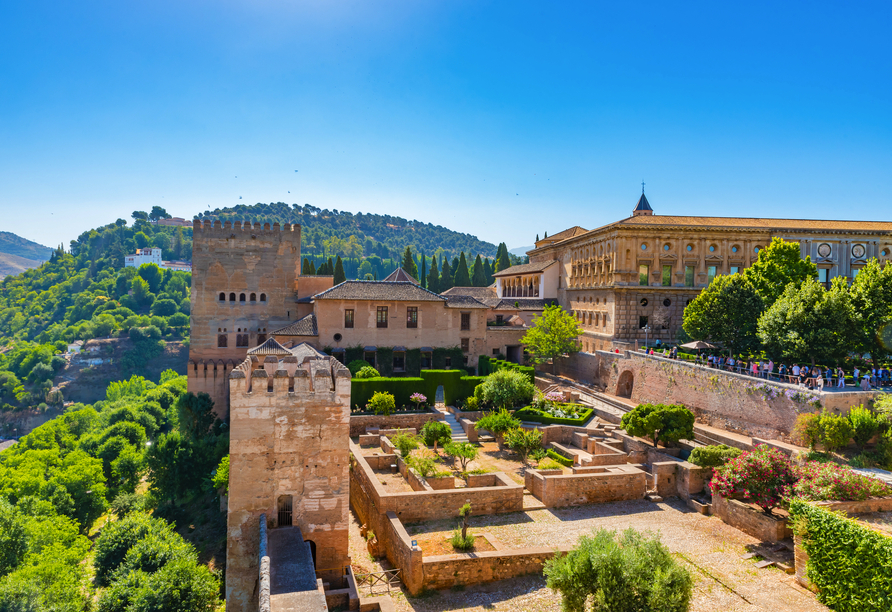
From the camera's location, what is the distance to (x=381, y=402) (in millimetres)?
28828

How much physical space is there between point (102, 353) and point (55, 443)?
5540cm

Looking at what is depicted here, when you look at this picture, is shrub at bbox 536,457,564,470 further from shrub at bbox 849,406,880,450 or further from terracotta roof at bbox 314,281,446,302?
terracotta roof at bbox 314,281,446,302

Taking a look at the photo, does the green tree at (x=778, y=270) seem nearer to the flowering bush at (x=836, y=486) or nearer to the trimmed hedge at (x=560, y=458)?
the flowering bush at (x=836, y=486)

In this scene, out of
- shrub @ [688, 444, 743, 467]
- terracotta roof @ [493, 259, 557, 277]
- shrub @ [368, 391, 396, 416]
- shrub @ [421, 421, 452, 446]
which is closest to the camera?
shrub @ [688, 444, 743, 467]

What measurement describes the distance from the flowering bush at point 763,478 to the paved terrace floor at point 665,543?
158 cm

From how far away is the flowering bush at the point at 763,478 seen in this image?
17438 millimetres

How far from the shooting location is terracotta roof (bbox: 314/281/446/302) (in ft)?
116

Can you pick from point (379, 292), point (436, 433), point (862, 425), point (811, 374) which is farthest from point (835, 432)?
point (379, 292)

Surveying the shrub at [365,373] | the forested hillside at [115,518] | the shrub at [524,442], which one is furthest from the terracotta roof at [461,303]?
the forested hillside at [115,518]

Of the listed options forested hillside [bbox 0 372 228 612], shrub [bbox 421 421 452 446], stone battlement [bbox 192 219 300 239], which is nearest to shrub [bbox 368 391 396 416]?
shrub [bbox 421 421 452 446]

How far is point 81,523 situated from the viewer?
3444cm

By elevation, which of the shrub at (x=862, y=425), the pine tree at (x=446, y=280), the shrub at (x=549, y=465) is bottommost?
the shrub at (x=549, y=465)

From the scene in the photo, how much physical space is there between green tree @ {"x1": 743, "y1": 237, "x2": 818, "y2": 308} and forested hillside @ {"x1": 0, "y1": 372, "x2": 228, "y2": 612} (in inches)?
1249

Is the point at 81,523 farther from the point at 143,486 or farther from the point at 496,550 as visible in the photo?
the point at 496,550
